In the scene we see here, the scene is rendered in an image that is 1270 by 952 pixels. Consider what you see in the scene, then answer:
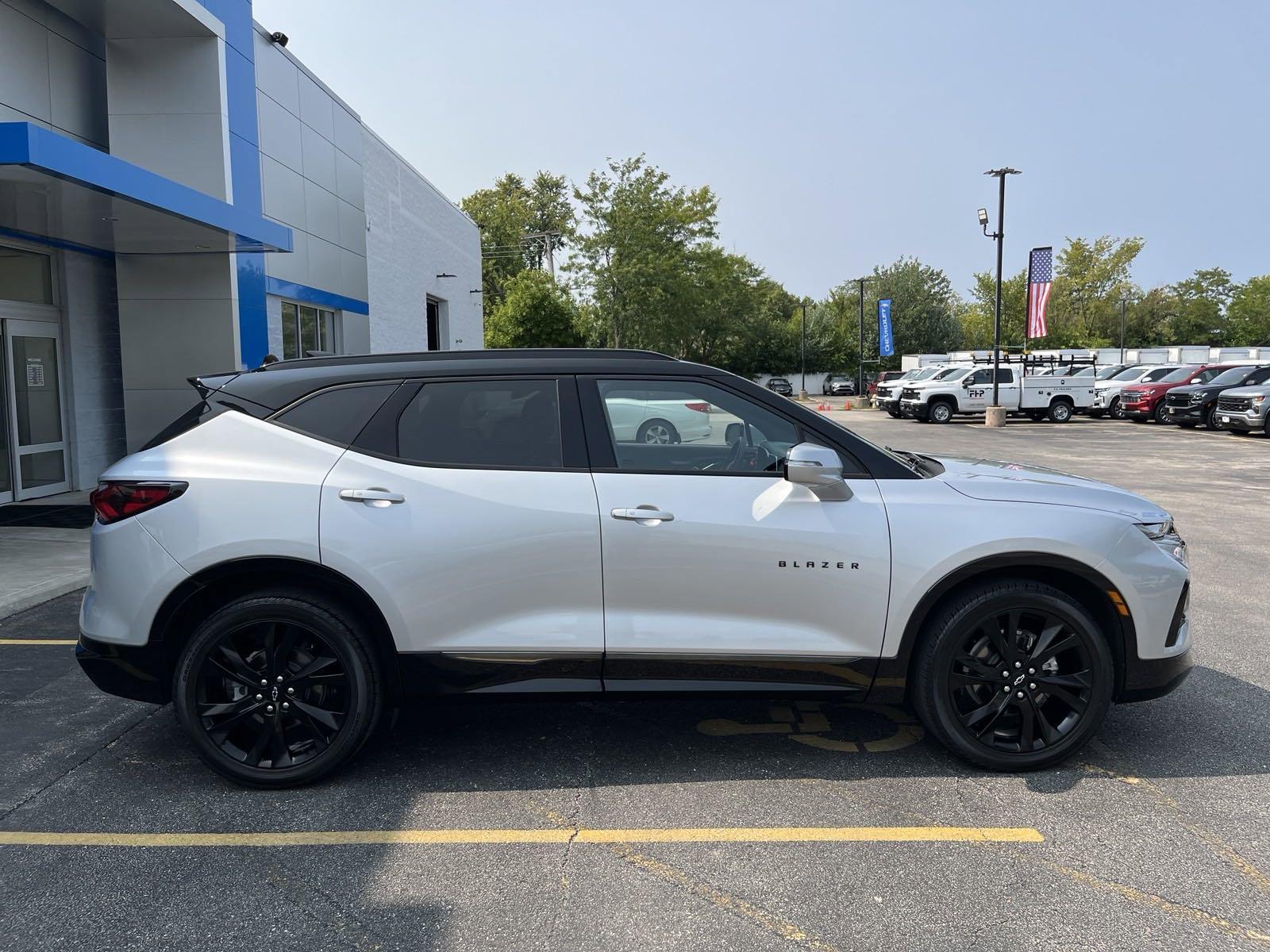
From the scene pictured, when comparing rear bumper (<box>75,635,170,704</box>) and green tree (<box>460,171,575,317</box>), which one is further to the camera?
green tree (<box>460,171,575,317</box>)

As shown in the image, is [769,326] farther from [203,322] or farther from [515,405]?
[515,405]

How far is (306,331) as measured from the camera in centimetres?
1870

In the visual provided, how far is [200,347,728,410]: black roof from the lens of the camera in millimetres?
3930

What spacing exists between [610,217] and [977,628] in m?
48.1

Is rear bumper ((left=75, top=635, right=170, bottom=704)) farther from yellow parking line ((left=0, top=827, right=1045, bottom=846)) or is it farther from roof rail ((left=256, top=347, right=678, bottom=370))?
roof rail ((left=256, top=347, right=678, bottom=370))

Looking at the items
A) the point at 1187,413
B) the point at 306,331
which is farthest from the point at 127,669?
the point at 1187,413

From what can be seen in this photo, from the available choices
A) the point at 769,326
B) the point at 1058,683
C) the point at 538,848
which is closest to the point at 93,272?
the point at 538,848

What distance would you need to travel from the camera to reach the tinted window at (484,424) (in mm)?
3816

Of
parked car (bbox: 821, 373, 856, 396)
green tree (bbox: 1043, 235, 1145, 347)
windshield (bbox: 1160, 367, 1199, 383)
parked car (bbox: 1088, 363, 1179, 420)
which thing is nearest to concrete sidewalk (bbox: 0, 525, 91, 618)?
windshield (bbox: 1160, 367, 1199, 383)

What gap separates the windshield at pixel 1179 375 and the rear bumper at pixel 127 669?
3247cm

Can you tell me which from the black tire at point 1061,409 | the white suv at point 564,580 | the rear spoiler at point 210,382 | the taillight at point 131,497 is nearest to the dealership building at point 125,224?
the rear spoiler at point 210,382

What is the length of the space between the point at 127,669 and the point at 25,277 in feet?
33.2

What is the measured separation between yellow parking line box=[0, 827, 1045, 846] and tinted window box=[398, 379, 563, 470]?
1.41 m

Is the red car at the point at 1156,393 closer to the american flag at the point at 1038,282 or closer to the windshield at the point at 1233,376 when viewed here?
the windshield at the point at 1233,376
